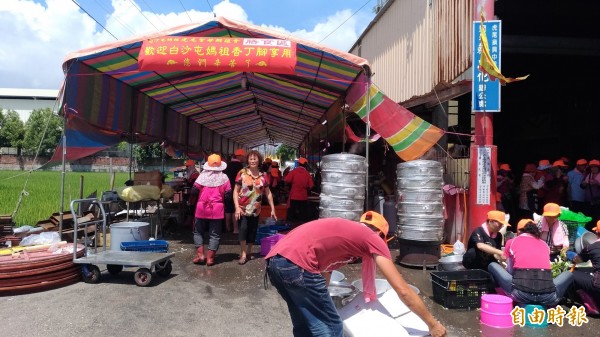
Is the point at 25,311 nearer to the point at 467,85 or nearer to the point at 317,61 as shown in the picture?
the point at 317,61

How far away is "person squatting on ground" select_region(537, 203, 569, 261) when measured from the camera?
6008 mm

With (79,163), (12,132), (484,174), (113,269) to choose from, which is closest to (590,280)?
(484,174)

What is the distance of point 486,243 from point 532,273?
2.40ft

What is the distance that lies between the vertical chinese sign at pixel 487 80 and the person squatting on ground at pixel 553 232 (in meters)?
2.30

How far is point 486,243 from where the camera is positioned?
5602mm

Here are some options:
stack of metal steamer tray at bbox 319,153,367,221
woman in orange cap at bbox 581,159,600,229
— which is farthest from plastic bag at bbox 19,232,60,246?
woman in orange cap at bbox 581,159,600,229

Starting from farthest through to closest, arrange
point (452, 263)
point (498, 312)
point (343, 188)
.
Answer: point (343, 188)
point (452, 263)
point (498, 312)

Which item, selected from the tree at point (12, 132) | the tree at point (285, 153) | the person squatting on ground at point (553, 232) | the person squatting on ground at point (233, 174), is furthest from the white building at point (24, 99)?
the person squatting on ground at point (553, 232)

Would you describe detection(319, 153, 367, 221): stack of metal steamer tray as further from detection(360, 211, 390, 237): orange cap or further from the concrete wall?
the concrete wall

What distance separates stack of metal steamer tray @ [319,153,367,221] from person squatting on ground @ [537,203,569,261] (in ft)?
8.90

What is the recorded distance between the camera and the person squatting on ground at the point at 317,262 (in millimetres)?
2773

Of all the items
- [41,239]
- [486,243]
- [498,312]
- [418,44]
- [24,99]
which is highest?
[24,99]

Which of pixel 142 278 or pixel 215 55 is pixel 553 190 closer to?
pixel 215 55

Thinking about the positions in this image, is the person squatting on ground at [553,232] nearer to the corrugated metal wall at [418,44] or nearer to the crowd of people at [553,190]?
the crowd of people at [553,190]
